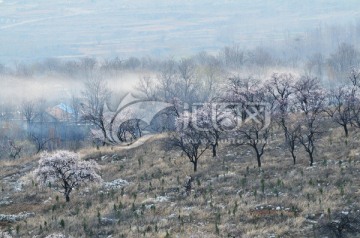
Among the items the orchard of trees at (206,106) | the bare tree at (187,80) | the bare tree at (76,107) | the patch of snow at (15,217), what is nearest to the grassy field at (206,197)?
the patch of snow at (15,217)

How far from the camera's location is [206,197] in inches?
1039

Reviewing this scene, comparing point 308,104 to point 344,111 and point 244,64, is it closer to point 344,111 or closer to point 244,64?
point 344,111

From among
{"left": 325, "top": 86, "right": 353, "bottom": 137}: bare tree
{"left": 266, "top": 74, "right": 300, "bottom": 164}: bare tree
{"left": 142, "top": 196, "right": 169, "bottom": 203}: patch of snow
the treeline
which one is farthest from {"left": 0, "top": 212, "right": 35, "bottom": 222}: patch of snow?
the treeline

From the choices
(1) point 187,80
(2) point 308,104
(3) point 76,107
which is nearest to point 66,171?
(2) point 308,104

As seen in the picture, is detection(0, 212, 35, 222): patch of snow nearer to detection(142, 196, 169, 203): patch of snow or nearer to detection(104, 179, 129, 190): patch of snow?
detection(104, 179, 129, 190): patch of snow

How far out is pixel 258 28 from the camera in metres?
177

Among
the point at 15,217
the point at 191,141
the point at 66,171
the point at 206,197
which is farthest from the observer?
the point at 191,141

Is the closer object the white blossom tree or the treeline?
the white blossom tree

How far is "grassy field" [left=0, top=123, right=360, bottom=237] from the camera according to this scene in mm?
22172

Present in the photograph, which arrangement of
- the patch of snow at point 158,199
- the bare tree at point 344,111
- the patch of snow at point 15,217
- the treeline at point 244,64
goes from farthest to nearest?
1. the treeline at point 244,64
2. the bare tree at point 344,111
3. the patch of snow at point 15,217
4. the patch of snow at point 158,199

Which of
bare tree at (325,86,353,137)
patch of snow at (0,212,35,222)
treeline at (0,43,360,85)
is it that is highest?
treeline at (0,43,360,85)

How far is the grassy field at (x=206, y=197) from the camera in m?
22.2

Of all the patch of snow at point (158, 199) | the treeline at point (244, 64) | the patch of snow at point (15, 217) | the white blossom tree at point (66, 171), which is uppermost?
the treeline at point (244, 64)

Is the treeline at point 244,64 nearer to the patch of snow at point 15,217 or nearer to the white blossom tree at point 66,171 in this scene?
the white blossom tree at point 66,171
